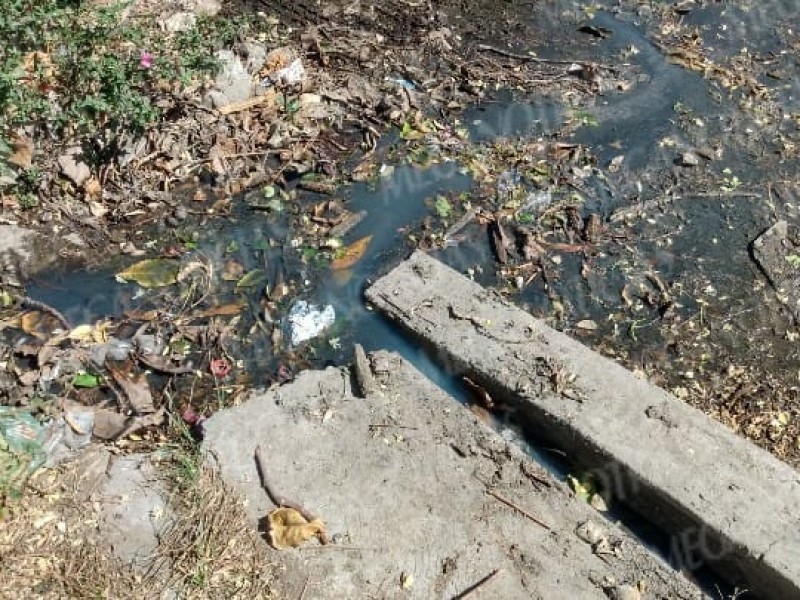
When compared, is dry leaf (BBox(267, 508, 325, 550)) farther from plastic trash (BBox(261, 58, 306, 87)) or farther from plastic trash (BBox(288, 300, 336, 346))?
plastic trash (BBox(261, 58, 306, 87))

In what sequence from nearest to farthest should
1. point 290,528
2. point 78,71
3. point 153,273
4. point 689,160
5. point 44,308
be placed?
point 290,528, point 44,308, point 153,273, point 78,71, point 689,160

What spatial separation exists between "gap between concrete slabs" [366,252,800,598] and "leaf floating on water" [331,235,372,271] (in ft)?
1.36

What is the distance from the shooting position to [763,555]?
341cm

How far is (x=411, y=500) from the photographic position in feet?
12.0

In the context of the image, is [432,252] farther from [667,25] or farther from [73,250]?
[667,25]

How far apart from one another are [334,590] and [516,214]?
2.75 m

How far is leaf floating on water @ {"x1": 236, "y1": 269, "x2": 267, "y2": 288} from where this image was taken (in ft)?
15.6

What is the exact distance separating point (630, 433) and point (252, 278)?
7.56ft

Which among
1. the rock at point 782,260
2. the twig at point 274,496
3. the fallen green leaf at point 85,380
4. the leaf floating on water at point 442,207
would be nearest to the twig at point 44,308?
the fallen green leaf at point 85,380

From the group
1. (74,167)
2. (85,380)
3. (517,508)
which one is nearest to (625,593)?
(517,508)

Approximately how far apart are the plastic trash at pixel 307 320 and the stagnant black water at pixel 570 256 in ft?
0.22

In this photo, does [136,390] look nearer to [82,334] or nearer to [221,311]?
[82,334]

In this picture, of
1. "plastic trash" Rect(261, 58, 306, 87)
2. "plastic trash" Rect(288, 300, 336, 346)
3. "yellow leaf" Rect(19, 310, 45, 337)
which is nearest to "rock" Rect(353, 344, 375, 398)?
"plastic trash" Rect(288, 300, 336, 346)

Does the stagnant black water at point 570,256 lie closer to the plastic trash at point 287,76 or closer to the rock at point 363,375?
the rock at point 363,375
